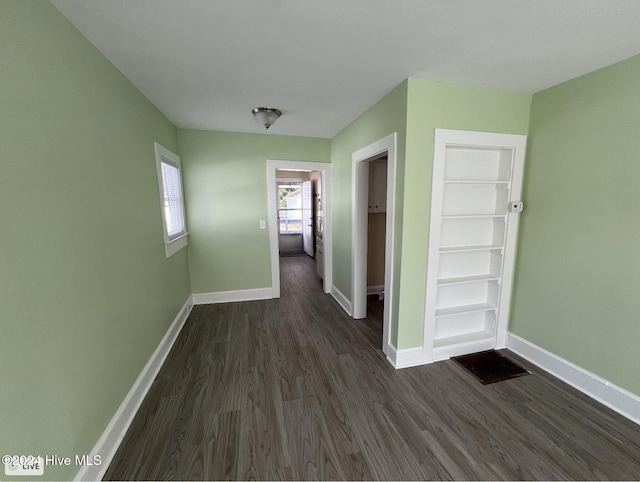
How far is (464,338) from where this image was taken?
249 centimetres

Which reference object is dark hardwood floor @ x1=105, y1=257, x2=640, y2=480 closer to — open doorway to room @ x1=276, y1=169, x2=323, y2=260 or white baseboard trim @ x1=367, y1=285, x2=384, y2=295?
white baseboard trim @ x1=367, y1=285, x2=384, y2=295

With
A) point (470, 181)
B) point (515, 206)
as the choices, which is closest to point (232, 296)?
point (470, 181)

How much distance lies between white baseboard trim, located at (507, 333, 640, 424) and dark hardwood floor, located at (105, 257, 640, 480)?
0.07 meters

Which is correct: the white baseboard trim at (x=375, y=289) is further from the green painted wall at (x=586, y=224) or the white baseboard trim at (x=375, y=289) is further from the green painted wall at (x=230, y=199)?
the green painted wall at (x=586, y=224)

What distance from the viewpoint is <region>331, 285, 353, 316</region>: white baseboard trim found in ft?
11.1

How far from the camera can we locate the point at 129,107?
77.0 inches

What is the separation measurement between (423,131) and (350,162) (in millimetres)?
1168

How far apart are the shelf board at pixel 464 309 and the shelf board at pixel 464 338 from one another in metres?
0.29

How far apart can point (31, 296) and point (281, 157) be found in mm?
3034

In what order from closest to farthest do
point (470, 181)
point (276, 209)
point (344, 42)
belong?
point (344, 42)
point (470, 181)
point (276, 209)

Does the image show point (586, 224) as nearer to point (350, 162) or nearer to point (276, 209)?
point (350, 162)

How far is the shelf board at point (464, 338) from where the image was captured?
2414 millimetres

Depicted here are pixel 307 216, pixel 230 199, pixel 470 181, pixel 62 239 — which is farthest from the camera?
pixel 307 216

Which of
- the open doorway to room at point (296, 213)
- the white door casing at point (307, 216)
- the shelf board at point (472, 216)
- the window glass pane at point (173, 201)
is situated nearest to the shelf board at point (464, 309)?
the shelf board at point (472, 216)
